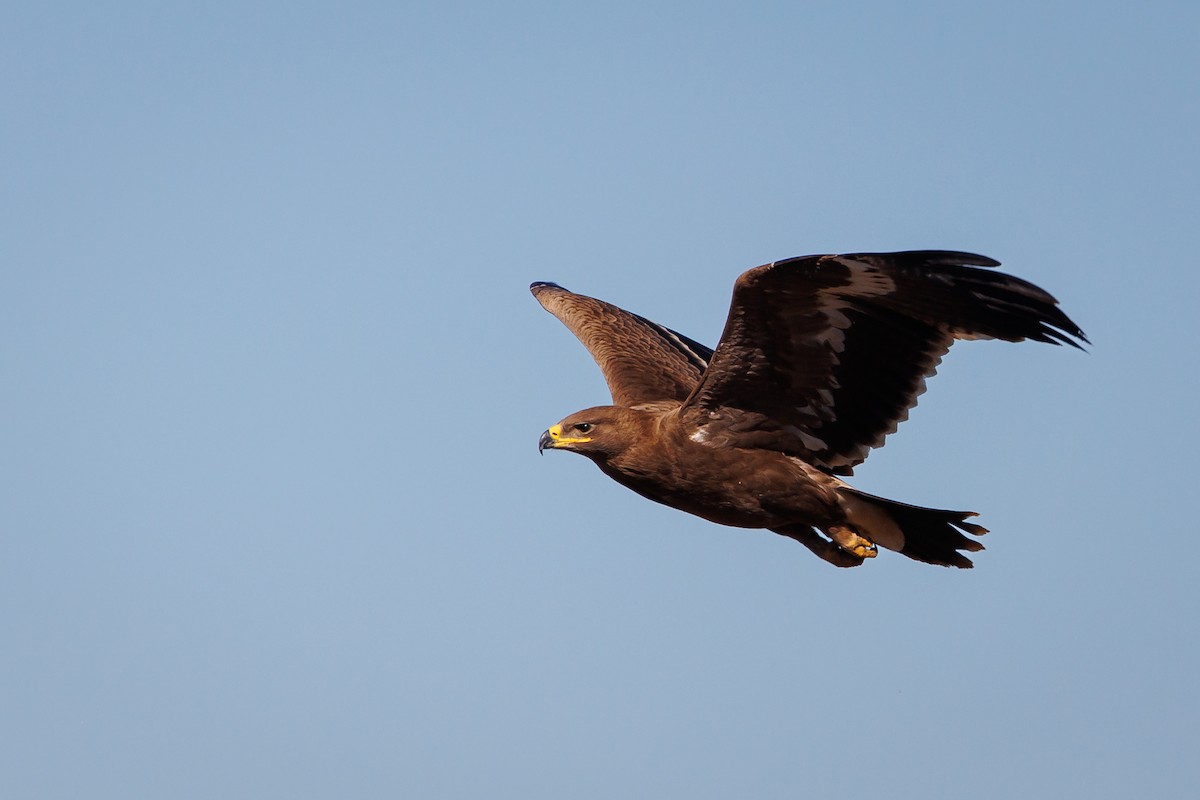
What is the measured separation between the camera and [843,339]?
10.9 metres

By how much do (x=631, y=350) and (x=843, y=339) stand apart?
2890mm

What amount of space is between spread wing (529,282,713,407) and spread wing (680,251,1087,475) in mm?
1149

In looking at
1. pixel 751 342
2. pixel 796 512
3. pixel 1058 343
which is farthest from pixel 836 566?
pixel 1058 343

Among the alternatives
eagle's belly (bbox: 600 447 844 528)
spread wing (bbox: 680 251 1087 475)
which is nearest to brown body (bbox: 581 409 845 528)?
eagle's belly (bbox: 600 447 844 528)

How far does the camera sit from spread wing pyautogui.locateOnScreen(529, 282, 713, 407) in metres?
12.7

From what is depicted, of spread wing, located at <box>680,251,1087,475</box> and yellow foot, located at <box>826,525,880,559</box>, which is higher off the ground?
spread wing, located at <box>680,251,1087,475</box>

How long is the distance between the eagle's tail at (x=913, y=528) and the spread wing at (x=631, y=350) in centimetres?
159

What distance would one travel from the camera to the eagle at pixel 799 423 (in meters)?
10.6

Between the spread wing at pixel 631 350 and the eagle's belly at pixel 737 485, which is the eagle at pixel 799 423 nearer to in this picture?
the eagle's belly at pixel 737 485

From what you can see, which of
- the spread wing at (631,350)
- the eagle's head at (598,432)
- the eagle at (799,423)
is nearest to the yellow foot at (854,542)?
the eagle at (799,423)

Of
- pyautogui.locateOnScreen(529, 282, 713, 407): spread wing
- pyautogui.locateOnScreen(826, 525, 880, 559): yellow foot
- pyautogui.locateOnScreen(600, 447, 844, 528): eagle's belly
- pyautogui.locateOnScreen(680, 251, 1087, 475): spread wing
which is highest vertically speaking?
pyautogui.locateOnScreen(529, 282, 713, 407): spread wing

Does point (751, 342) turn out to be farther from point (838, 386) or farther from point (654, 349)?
point (654, 349)

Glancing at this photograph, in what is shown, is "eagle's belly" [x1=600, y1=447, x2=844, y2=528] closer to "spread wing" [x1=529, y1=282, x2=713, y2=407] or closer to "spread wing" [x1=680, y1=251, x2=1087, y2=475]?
"spread wing" [x1=680, y1=251, x2=1087, y2=475]

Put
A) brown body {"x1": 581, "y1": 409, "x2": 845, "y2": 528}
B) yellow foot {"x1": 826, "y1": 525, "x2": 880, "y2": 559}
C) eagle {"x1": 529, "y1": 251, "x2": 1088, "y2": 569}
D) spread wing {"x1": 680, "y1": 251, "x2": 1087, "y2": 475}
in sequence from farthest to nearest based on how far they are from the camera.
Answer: yellow foot {"x1": 826, "y1": 525, "x2": 880, "y2": 559} < brown body {"x1": 581, "y1": 409, "x2": 845, "y2": 528} < eagle {"x1": 529, "y1": 251, "x2": 1088, "y2": 569} < spread wing {"x1": 680, "y1": 251, "x2": 1087, "y2": 475}
